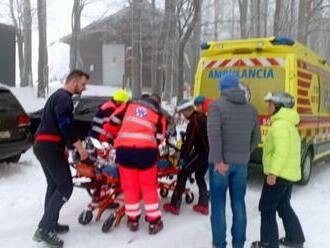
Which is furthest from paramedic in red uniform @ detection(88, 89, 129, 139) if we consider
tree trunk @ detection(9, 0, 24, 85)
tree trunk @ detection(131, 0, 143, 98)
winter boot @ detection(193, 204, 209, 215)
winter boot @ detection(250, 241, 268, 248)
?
tree trunk @ detection(9, 0, 24, 85)

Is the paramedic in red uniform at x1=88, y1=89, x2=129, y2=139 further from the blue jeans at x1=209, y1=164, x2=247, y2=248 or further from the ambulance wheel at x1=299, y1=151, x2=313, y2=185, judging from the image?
the ambulance wheel at x1=299, y1=151, x2=313, y2=185

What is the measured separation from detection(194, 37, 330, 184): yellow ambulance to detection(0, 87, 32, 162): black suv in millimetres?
3092

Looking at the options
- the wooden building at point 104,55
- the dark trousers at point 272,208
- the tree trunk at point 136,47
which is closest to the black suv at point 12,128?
the dark trousers at point 272,208

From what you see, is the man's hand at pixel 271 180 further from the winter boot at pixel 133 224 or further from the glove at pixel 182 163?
the glove at pixel 182 163

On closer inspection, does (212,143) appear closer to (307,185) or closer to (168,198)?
(168,198)

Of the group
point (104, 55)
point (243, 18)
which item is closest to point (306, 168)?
point (243, 18)

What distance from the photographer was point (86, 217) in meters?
5.98

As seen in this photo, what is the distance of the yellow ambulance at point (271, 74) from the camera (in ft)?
25.3

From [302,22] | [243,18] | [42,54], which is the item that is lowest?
[42,54]

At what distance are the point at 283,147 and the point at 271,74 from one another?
311cm

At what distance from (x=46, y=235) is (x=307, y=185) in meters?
5.29

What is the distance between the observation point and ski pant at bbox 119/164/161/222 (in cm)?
564

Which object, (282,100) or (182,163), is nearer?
(282,100)

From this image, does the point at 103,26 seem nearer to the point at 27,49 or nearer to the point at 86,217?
the point at 27,49
